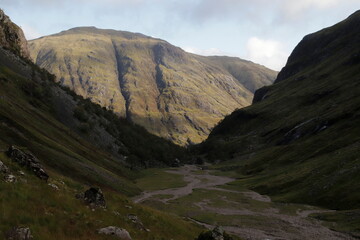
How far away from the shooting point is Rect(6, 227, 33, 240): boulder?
1556 centimetres

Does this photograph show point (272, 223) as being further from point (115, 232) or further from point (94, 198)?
point (115, 232)

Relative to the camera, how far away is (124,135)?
187125mm

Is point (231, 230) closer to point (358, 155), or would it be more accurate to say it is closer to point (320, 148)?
point (358, 155)

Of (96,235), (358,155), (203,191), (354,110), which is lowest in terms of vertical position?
(203,191)

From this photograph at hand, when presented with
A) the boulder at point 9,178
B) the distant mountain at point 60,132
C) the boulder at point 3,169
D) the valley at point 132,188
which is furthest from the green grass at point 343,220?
the boulder at point 3,169

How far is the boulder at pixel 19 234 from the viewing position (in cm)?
1556

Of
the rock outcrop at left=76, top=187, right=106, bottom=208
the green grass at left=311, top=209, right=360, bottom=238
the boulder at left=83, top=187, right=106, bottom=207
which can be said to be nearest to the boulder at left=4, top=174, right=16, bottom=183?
the rock outcrop at left=76, top=187, right=106, bottom=208

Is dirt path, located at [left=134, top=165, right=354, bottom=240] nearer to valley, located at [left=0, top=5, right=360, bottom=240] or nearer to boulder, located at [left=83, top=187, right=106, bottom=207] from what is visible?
valley, located at [left=0, top=5, right=360, bottom=240]

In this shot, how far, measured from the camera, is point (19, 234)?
1579 cm

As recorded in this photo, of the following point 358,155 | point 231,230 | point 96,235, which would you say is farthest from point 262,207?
point 96,235

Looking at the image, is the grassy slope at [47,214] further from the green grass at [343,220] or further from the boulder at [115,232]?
the green grass at [343,220]

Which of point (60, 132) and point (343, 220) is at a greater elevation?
point (343, 220)

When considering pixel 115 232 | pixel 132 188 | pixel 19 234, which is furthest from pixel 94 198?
pixel 132 188

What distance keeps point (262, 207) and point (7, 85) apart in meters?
90.1
